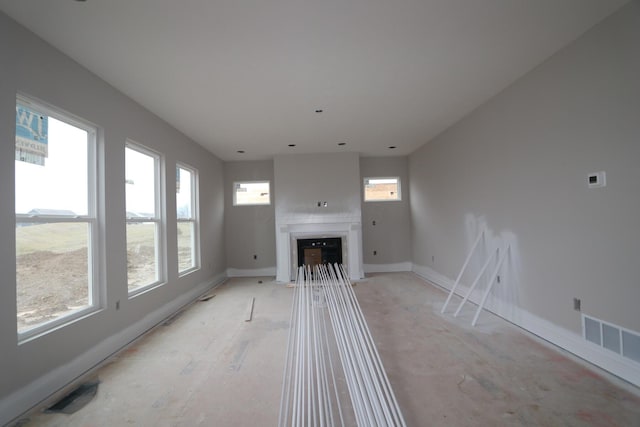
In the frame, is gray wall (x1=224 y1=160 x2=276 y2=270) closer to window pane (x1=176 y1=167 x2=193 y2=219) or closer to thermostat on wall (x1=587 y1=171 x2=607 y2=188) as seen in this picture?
window pane (x1=176 y1=167 x2=193 y2=219)

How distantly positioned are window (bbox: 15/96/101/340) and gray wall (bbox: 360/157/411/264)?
17.6 feet

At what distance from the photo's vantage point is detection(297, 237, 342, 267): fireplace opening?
261 inches

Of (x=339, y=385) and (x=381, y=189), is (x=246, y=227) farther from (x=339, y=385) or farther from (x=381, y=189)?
(x=339, y=385)

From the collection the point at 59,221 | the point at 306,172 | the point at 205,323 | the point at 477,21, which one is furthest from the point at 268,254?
the point at 477,21

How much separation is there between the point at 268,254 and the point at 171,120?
12.4 feet

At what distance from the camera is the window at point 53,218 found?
224 centimetres

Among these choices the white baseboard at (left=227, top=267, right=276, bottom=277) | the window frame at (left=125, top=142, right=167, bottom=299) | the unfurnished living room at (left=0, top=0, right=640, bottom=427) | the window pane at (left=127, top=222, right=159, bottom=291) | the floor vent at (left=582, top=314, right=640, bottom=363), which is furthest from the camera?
the white baseboard at (left=227, top=267, right=276, bottom=277)

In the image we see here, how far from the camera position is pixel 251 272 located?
22.9 feet

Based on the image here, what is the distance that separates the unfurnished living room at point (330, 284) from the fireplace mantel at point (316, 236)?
1764 mm

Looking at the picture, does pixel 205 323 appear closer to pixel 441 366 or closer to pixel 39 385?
pixel 39 385

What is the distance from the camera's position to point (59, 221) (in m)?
2.52

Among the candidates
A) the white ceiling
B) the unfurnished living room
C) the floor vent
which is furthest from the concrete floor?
the white ceiling

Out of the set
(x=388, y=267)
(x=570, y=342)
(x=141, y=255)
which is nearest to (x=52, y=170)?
(x=141, y=255)

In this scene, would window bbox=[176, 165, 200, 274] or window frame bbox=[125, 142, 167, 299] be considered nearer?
window frame bbox=[125, 142, 167, 299]
